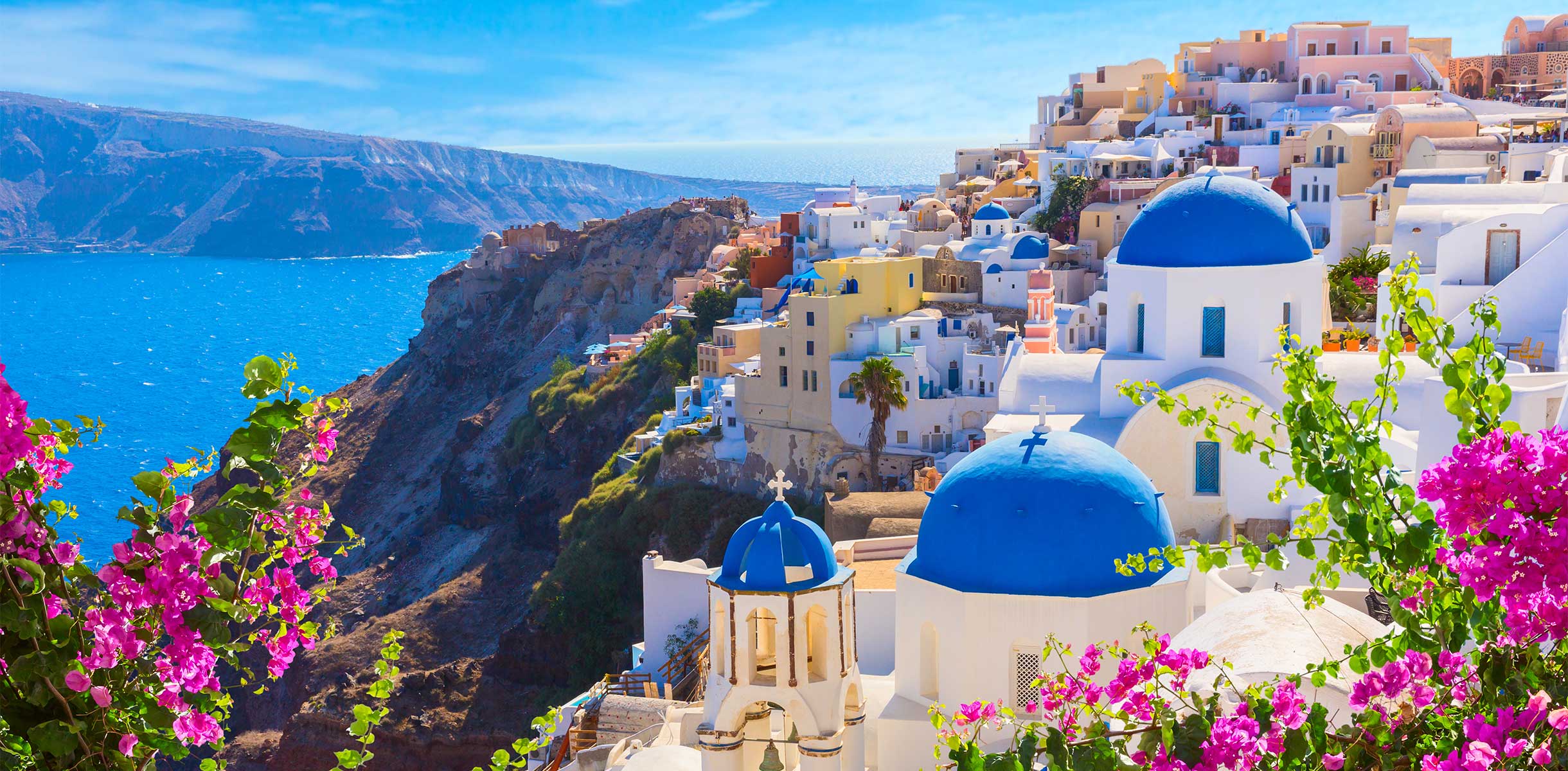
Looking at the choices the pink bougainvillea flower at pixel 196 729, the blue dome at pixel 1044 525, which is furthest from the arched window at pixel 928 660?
the pink bougainvillea flower at pixel 196 729

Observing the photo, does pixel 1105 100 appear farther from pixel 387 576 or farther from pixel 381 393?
pixel 381 393

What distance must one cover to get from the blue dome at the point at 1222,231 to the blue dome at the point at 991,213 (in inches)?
1207

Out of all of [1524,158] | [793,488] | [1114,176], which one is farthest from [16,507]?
[1114,176]

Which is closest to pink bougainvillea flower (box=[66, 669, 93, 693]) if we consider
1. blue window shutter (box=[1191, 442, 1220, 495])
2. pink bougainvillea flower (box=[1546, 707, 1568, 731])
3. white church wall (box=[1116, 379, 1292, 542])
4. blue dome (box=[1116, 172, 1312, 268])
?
pink bougainvillea flower (box=[1546, 707, 1568, 731])

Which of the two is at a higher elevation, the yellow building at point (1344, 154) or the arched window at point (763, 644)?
the yellow building at point (1344, 154)

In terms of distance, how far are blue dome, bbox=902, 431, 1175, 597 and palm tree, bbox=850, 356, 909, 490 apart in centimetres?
2328

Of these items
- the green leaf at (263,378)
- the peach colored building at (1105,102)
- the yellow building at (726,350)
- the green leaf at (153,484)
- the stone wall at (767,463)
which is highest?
the peach colored building at (1105,102)

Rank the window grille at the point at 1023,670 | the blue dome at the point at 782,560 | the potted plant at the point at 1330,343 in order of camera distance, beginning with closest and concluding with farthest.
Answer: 1. the blue dome at the point at 782,560
2. the window grille at the point at 1023,670
3. the potted plant at the point at 1330,343

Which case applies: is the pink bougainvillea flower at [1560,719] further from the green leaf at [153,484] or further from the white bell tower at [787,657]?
the white bell tower at [787,657]

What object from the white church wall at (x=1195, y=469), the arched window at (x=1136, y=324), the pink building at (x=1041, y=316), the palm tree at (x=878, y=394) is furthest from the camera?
the palm tree at (x=878, y=394)

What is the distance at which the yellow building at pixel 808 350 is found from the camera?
3897 cm

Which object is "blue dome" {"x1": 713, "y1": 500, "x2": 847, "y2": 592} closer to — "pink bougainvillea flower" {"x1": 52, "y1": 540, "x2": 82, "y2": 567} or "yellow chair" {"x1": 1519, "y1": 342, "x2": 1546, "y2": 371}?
"pink bougainvillea flower" {"x1": 52, "y1": 540, "x2": 82, "y2": 567}

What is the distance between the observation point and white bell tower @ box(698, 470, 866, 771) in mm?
12883

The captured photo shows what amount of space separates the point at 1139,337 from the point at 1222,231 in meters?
1.89
